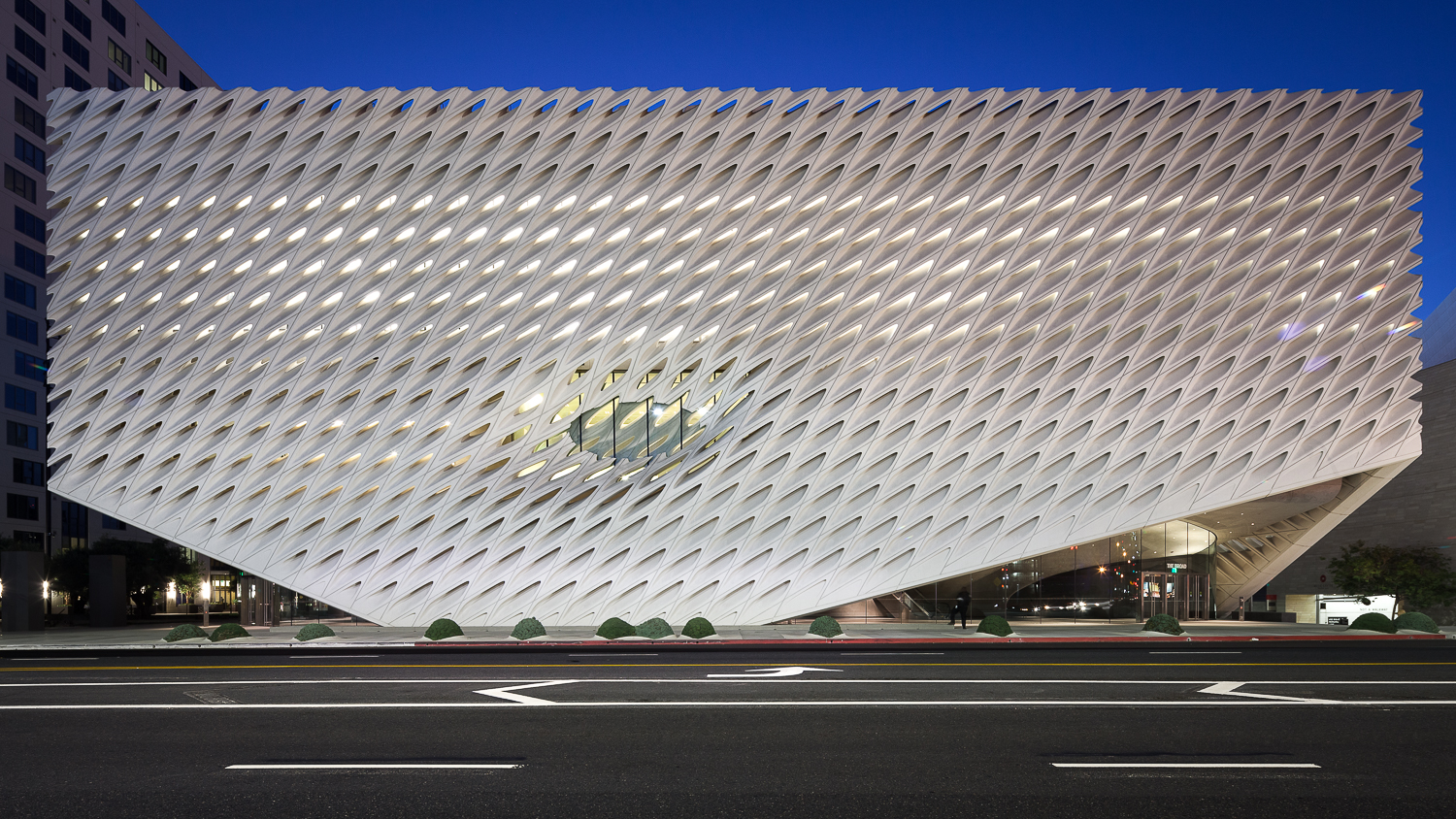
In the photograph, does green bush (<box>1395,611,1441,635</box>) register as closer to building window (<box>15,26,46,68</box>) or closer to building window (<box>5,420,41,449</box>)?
building window (<box>5,420,41,449</box>)

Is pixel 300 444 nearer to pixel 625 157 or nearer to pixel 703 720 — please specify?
pixel 625 157

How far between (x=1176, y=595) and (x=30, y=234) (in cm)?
7629

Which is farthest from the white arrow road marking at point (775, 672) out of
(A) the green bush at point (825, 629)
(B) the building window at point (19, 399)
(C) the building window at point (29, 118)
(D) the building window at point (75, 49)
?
(D) the building window at point (75, 49)

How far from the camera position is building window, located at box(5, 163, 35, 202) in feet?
202

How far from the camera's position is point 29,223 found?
6425cm

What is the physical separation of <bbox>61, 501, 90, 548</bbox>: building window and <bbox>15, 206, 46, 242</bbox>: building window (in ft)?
64.2

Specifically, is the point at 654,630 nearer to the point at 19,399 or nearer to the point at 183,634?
the point at 183,634

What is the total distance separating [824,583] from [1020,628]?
22.6ft

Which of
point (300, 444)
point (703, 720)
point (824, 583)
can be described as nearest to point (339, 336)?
point (300, 444)

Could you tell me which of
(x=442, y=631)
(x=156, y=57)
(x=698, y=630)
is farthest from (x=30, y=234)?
(x=698, y=630)

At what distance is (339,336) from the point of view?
3073cm

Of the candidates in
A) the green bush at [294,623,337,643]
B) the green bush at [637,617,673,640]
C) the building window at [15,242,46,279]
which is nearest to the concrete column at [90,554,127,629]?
the green bush at [294,623,337,643]

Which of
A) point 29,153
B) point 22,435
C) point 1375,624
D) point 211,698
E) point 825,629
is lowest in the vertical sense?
point 1375,624

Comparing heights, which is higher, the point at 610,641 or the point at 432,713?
the point at 432,713
